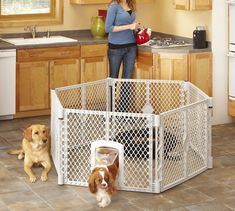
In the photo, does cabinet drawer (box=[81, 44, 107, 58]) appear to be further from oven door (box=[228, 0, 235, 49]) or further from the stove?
oven door (box=[228, 0, 235, 49])

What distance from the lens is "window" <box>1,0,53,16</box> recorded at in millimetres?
7762

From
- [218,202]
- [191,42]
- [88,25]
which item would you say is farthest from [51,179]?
[88,25]

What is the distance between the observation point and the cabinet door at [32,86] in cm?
734

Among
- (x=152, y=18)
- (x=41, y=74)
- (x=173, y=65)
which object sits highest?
(x=152, y=18)

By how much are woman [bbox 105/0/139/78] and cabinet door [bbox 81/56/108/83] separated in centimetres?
50

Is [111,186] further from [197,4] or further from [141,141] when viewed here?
[197,4]

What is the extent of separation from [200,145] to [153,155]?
377 millimetres

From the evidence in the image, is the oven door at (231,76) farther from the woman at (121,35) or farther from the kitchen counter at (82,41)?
the woman at (121,35)

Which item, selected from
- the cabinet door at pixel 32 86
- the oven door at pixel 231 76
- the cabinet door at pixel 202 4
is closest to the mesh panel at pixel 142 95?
the oven door at pixel 231 76

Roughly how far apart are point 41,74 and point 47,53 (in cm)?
23

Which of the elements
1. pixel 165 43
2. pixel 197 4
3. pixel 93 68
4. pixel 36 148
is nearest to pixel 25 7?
pixel 93 68

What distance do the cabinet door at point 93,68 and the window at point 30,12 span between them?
2.26 feet

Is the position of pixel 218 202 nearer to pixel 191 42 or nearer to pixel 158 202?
pixel 158 202

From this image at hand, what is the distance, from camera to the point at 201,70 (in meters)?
6.97
